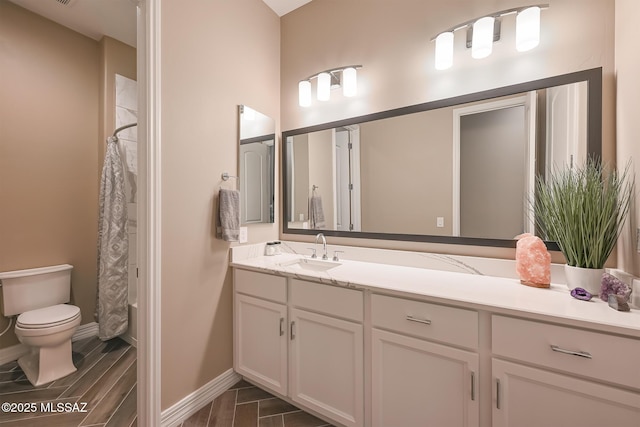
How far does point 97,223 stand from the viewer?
2723 mm

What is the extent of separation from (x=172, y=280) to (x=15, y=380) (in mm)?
1663

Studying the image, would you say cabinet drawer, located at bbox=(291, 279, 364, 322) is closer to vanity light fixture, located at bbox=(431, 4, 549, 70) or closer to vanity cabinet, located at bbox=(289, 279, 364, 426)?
vanity cabinet, located at bbox=(289, 279, 364, 426)

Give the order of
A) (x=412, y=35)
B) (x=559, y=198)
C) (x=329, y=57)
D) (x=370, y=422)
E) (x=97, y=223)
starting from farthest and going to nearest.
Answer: (x=97, y=223)
(x=329, y=57)
(x=412, y=35)
(x=370, y=422)
(x=559, y=198)

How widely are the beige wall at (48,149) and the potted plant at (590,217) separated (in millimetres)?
3683

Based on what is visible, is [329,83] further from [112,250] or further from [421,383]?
[112,250]

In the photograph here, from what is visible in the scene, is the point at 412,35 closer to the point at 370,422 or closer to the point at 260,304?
the point at 260,304

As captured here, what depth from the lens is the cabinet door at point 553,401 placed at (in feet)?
2.89

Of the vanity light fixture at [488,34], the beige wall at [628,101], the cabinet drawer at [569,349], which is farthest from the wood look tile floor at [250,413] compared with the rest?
the vanity light fixture at [488,34]

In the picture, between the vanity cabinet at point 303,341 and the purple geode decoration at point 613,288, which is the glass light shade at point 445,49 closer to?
the purple geode decoration at point 613,288

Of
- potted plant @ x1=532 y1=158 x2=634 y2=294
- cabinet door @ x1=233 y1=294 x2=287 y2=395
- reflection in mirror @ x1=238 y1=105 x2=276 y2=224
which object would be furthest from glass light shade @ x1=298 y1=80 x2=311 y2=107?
potted plant @ x1=532 y1=158 x2=634 y2=294

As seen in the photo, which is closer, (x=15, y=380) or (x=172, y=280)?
(x=172, y=280)

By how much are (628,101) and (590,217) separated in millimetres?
522

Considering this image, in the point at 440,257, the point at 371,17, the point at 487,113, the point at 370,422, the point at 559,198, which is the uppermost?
the point at 371,17

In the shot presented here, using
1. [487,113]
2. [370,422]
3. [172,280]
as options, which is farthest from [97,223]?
[487,113]
